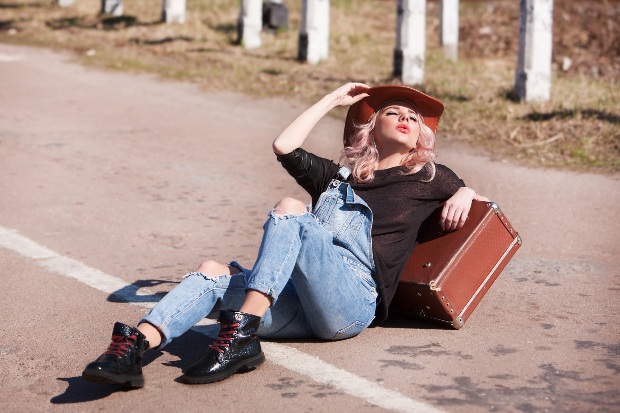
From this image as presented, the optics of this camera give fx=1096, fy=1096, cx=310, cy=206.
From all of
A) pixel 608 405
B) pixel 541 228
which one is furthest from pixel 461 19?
pixel 608 405

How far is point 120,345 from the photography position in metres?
4.54

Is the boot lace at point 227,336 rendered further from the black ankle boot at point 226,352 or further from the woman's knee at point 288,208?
the woman's knee at point 288,208

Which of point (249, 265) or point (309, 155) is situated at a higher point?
point (309, 155)

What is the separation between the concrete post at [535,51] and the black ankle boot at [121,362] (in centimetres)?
800

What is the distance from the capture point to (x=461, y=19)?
2212cm

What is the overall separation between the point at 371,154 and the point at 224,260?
1.79m

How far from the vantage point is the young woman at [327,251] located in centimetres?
470

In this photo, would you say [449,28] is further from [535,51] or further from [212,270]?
[212,270]

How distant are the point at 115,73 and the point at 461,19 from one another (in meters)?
9.33

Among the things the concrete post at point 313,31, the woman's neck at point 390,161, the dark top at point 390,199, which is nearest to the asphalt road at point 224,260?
the dark top at point 390,199

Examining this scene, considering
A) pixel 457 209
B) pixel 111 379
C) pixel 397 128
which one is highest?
pixel 397 128

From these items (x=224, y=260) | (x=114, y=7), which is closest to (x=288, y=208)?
(x=224, y=260)

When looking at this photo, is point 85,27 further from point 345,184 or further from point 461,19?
point 345,184

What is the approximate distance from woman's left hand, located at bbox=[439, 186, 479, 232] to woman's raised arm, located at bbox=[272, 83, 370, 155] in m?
0.69
